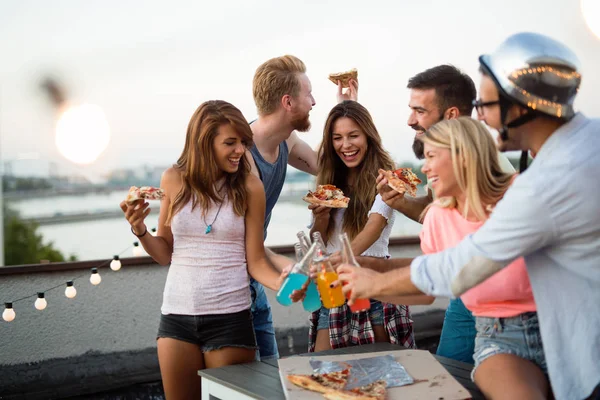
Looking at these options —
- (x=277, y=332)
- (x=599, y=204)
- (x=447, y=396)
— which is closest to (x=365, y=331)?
(x=447, y=396)

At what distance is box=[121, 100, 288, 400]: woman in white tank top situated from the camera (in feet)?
8.63

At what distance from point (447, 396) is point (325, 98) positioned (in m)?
3.72

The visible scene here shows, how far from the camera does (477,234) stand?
1.87 m

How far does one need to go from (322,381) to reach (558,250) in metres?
0.79

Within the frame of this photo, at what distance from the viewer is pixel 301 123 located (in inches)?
138

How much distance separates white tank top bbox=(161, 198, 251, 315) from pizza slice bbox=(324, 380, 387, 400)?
0.77 metres

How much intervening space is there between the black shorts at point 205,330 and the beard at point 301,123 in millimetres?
1178

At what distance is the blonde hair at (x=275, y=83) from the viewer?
3.44m

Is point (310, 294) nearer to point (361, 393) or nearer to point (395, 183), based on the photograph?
point (361, 393)

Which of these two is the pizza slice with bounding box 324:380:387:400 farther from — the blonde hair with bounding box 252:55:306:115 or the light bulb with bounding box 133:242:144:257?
the light bulb with bounding box 133:242:144:257

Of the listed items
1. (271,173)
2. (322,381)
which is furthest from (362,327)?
(322,381)

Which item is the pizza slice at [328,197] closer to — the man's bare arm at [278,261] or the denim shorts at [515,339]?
the man's bare arm at [278,261]

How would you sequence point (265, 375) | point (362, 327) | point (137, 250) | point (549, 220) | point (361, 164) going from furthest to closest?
point (137, 250)
point (361, 164)
point (362, 327)
point (265, 375)
point (549, 220)

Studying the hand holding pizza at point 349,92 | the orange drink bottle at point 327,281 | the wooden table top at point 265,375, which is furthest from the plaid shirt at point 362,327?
the hand holding pizza at point 349,92
